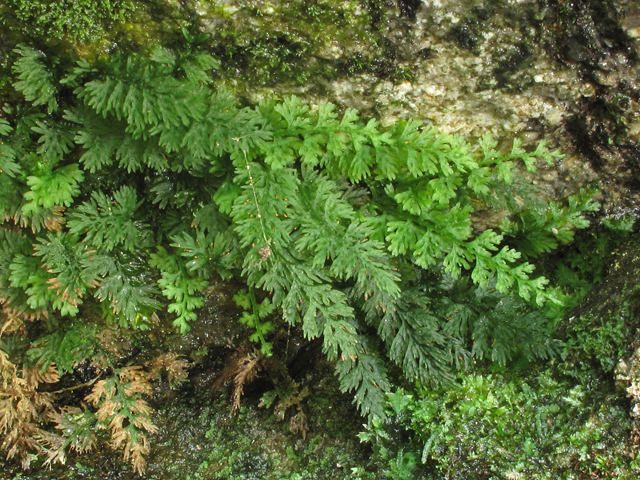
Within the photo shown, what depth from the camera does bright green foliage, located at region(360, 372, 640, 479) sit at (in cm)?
291

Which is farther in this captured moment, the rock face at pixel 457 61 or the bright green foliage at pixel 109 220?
the bright green foliage at pixel 109 220

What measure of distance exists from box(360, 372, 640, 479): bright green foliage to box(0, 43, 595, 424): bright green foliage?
7.0 inches

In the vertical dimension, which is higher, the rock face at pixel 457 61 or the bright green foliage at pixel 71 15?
the rock face at pixel 457 61

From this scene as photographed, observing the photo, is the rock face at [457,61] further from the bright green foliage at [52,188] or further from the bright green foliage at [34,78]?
the bright green foliage at [52,188]

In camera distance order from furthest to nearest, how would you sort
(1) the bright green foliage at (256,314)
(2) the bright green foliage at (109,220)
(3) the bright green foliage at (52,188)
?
(1) the bright green foliage at (256,314)
(2) the bright green foliage at (109,220)
(3) the bright green foliage at (52,188)

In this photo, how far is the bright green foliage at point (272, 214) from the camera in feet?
10.0

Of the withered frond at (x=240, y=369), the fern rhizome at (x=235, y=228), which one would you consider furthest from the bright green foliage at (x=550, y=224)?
the withered frond at (x=240, y=369)

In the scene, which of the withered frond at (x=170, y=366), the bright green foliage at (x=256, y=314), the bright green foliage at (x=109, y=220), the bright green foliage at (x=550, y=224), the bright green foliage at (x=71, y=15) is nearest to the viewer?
the bright green foliage at (x=71, y=15)

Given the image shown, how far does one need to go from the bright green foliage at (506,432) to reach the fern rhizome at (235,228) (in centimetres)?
19

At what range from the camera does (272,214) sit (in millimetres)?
3199

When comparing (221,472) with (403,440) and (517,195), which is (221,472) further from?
(517,195)

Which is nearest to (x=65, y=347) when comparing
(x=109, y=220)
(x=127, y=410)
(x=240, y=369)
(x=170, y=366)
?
(x=127, y=410)

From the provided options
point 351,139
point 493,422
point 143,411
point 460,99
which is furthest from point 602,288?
point 143,411

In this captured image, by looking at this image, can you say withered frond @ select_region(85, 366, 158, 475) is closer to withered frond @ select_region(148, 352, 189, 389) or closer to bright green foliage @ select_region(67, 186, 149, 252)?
withered frond @ select_region(148, 352, 189, 389)
